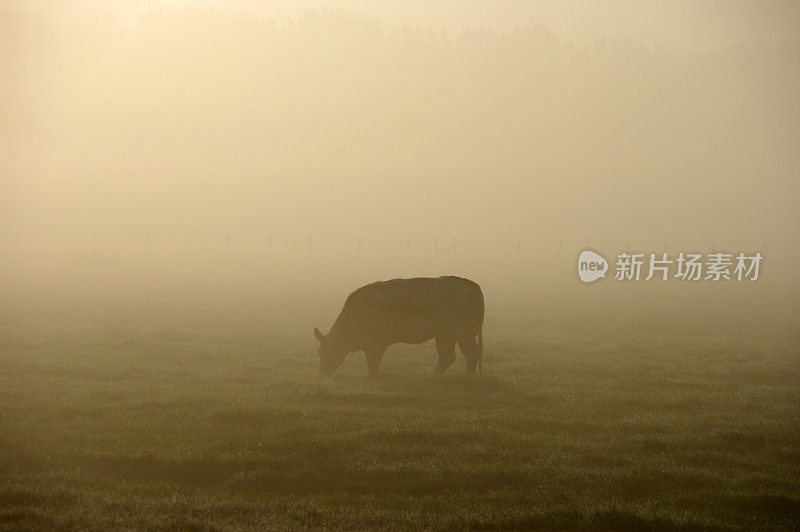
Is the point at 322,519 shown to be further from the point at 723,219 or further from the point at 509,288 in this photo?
the point at 723,219

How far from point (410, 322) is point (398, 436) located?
20.5 feet

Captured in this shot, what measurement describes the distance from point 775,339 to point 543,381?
12077mm

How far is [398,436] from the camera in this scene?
13023 millimetres

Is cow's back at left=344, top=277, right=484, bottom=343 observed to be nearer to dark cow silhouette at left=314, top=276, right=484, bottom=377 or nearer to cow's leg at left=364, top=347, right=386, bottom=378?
dark cow silhouette at left=314, top=276, right=484, bottom=377

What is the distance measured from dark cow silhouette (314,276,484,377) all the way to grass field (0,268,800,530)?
2.56 feet

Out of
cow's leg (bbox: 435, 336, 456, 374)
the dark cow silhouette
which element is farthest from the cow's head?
cow's leg (bbox: 435, 336, 456, 374)

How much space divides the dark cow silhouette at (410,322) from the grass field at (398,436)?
781mm

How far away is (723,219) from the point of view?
18938 cm

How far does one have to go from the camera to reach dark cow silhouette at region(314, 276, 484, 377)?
1909cm

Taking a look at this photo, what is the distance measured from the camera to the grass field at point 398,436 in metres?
9.80
